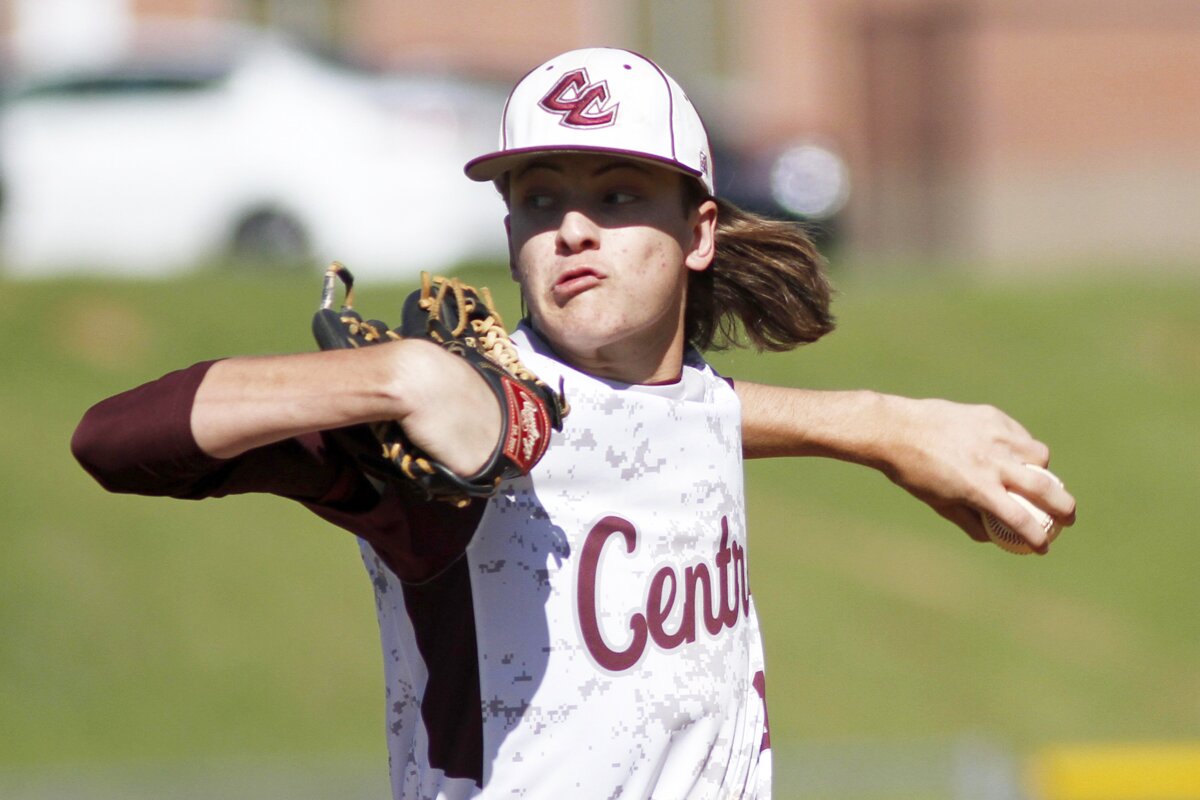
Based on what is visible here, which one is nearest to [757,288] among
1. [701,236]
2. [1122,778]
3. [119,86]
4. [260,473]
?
[701,236]

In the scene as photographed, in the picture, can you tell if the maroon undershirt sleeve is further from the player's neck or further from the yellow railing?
the yellow railing

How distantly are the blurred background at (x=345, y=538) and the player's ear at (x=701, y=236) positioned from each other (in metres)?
4.72

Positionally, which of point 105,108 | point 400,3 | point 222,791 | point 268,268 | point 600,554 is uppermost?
point 400,3

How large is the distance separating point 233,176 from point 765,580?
5248 mm

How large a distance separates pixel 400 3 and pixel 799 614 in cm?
1230

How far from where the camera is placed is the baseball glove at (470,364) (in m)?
2.15

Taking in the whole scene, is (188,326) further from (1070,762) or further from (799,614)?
(1070,762)

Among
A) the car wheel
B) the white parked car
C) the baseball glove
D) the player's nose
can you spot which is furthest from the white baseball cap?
the car wheel

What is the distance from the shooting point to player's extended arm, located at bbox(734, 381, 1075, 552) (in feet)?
9.75

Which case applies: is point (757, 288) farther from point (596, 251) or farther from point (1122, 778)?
point (1122, 778)

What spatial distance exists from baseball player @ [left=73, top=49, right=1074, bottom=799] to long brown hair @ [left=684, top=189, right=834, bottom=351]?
0.48 feet

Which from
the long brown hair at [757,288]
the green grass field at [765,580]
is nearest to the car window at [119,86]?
the green grass field at [765,580]

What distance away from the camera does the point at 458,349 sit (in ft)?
7.58

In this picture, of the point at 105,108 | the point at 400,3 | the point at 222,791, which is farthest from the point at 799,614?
the point at 400,3
